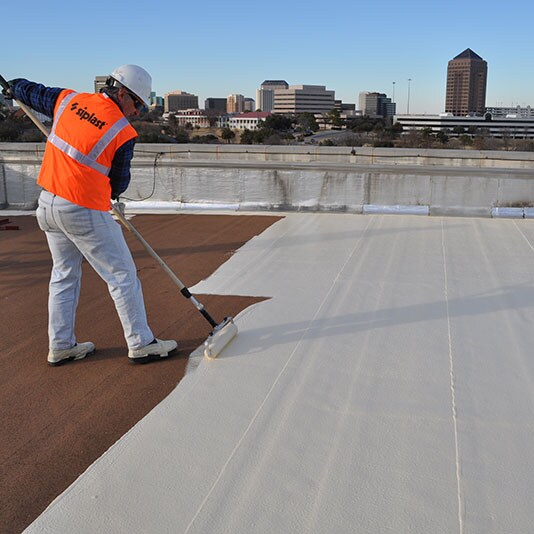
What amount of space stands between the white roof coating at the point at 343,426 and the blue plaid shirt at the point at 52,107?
1.09 metres

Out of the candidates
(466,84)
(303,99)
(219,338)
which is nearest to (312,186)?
(219,338)

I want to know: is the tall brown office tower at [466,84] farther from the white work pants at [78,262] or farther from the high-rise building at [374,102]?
the white work pants at [78,262]

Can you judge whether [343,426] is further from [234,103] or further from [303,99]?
[234,103]

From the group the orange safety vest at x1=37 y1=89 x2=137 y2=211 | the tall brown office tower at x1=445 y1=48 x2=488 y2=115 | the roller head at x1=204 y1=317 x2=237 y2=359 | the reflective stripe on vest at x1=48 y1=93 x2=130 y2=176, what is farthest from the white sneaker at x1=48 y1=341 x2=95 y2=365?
the tall brown office tower at x1=445 y1=48 x2=488 y2=115

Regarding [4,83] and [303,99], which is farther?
[303,99]

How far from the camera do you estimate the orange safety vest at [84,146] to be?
2.94 metres

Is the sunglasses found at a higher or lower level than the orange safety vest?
higher

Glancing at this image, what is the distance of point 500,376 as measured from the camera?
120 inches

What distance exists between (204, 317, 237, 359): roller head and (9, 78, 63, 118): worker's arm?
151 cm

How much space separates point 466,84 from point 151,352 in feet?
637

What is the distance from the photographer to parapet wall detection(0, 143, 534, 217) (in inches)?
293

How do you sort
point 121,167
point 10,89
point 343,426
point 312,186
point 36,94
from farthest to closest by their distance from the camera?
point 312,186
point 10,89
point 36,94
point 121,167
point 343,426

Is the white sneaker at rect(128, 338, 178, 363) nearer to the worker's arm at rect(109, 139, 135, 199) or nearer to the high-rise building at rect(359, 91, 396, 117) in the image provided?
the worker's arm at rect(109, 139, 135, 199)

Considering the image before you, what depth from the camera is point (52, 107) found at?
318cm
